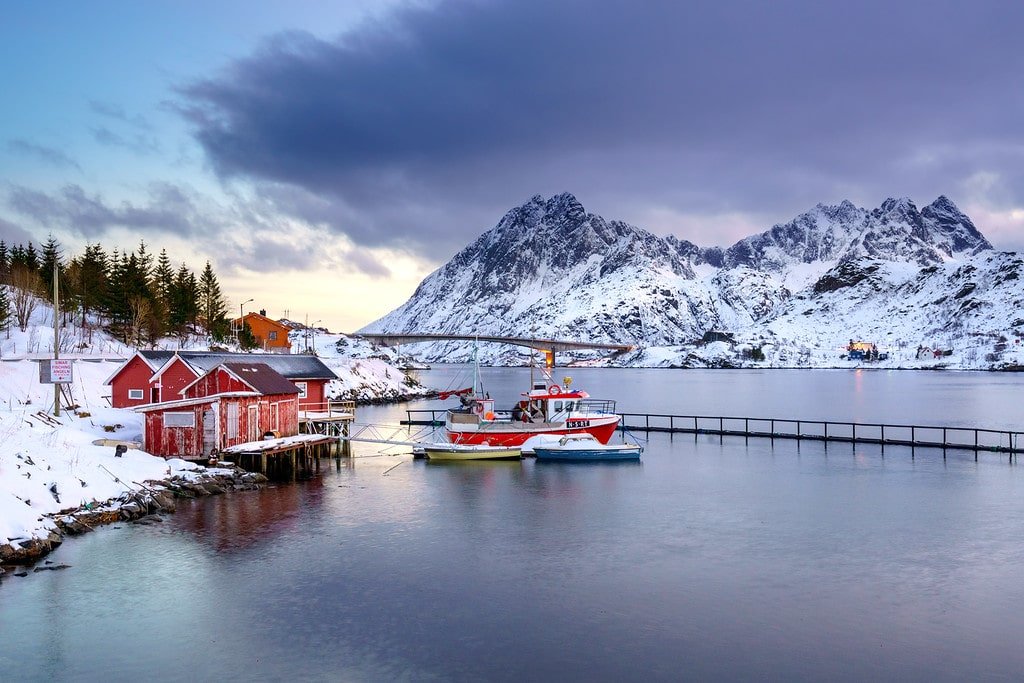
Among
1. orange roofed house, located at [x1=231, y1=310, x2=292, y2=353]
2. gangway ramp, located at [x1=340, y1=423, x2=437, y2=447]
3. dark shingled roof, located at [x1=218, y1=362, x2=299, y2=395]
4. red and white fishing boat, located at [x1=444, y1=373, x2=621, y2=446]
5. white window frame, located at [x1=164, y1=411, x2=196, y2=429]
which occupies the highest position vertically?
orange roofed house, located at [x1=231, y1=310, x2=292, y2=353]

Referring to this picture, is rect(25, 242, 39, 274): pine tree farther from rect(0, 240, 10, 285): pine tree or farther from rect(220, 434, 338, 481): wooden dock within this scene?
rect(220, 434, 338, 481): wooden dock

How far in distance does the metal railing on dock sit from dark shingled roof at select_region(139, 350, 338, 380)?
12.0 meters

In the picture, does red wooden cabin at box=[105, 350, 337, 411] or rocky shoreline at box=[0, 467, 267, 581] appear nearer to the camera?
rocky shoreline at box=[0, 467, 267, 581]

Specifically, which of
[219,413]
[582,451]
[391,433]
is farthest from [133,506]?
[391,433]

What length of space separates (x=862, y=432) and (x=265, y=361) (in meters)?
54.2

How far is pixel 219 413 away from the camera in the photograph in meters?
45.2

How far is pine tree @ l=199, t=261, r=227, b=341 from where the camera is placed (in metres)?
115

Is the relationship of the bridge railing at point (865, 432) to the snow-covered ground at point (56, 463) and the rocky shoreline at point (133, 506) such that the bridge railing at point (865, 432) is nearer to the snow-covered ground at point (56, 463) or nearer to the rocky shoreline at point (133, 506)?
the rocky shoreline at point (133, 506)

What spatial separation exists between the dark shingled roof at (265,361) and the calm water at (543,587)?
51.4 ft

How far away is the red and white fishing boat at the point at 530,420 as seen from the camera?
55719 mm

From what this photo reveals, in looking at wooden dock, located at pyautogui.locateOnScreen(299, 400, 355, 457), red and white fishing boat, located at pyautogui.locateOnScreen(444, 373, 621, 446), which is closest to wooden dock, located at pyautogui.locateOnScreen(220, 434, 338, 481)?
wooden dock, located at pyautogui.locateOnScreen(299, 400, 355, 457)

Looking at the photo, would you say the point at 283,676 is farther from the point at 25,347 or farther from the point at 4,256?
the point at 4,256

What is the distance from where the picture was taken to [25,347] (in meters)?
76.4

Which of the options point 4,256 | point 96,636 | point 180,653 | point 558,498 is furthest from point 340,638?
point 4,256
